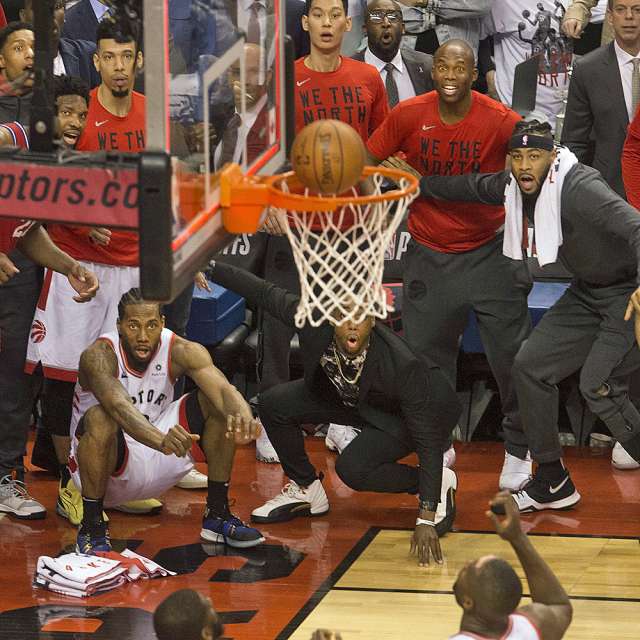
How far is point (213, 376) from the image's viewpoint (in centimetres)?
673

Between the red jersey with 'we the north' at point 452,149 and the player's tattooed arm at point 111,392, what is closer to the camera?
the player's tattooed arm at point 111,392

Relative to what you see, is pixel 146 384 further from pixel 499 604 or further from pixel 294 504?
pixel 499 604

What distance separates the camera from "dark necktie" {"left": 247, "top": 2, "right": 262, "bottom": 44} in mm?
5325

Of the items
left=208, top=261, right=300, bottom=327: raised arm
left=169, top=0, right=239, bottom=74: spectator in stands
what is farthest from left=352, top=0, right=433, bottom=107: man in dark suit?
left=169, top=0, right=239, bottom=74: spectator in stands

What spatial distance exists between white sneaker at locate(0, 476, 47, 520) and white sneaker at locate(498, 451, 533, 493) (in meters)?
2.34

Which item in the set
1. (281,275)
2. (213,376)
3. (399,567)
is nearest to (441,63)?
(281,275)

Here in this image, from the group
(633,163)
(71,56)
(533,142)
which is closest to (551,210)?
(533,142)

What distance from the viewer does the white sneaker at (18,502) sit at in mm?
7207

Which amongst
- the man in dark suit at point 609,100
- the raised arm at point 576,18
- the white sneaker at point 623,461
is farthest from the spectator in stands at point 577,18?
the white sneaker at point 623,461

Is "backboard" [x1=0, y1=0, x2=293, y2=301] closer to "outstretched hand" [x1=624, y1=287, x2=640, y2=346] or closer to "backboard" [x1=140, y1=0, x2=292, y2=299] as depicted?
"backboard" [x1=140, y1=0, x2=292, y2=299]

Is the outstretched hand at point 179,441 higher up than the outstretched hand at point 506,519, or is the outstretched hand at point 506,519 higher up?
the outstretched hand at point 506,519

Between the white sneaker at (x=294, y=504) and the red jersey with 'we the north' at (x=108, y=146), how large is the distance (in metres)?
1.37

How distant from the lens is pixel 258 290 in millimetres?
6902

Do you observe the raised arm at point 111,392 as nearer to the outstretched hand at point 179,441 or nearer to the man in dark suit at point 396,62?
the outstretched hand at point 179,441
